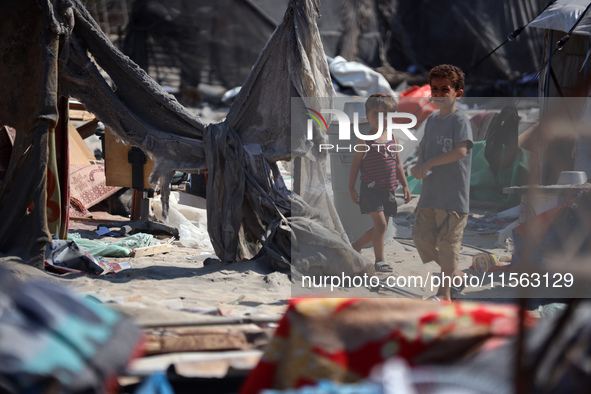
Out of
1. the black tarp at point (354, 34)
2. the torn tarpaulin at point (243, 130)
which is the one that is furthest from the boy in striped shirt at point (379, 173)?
the black tarp at point (354, 34)

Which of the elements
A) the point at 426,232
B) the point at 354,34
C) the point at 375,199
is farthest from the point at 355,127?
the point at 354,34

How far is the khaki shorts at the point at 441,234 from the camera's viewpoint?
4094 mm

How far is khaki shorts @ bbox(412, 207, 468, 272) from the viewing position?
4094mm

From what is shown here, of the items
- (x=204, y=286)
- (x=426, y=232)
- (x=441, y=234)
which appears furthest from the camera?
(x=204, y=286)

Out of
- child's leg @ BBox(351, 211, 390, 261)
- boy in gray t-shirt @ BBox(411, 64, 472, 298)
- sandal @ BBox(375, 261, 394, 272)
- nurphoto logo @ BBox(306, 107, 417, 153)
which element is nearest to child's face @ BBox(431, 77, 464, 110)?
boy in gray t-shirt @ BBox(411, 64, 472, 298)

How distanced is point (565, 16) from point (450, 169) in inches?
144

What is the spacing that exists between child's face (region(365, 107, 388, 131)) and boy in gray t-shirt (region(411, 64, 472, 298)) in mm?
717

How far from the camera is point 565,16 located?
6461 mm

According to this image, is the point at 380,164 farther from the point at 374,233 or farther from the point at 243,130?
the point at 243,130

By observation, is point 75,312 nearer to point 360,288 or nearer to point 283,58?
point 360,288

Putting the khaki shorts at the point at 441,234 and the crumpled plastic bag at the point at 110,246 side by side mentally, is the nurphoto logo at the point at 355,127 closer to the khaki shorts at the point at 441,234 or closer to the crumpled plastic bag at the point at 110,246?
the khaki shorts at the point at 441,234

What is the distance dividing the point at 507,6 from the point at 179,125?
14145 millimetres

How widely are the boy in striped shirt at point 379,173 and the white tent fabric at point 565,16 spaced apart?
2789 mm

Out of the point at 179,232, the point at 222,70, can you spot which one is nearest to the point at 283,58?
the point at 179,232
